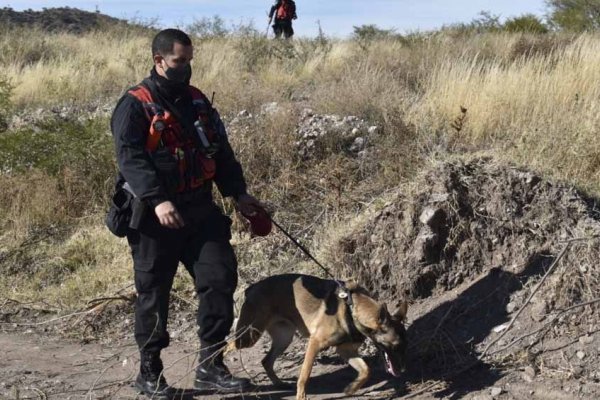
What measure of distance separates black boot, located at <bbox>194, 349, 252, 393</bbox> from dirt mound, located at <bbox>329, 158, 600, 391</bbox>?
3.38 feet

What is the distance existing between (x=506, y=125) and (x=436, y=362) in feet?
11.5

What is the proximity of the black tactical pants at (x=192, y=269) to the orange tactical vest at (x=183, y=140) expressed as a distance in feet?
0.62

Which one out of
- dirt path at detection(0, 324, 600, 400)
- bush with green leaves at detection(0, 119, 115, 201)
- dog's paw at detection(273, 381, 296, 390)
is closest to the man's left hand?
dirt path at detection(0, 324, 600, 400)

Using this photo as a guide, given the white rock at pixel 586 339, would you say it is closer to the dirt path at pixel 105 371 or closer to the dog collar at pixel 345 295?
the dirt path at pixel 105 371

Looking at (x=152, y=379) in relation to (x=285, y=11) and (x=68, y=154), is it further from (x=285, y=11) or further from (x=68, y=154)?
(x=285, y=11)

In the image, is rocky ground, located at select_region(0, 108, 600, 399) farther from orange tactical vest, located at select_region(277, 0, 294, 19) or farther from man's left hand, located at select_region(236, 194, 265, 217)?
orange tactical vest, located at select_region(277, 0, 294, 19)

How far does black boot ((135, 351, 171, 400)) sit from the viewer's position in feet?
15.5

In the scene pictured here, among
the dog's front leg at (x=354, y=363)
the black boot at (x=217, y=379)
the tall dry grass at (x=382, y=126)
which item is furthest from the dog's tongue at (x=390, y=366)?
the tall dry grass at (x=382, y=126)

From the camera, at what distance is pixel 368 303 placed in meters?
4.64

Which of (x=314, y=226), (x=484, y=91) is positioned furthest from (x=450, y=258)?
(x=484, y=91)

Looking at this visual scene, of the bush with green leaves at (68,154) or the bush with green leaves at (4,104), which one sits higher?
the bush with green leaves at (4,104)

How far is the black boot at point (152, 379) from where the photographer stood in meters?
4.71

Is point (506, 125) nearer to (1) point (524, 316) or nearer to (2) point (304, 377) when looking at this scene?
(1) point (524, 316)

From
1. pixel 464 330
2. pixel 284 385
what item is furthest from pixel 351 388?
pixel 464 330
